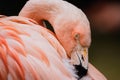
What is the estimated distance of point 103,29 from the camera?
455 cm

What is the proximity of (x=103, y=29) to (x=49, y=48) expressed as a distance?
9.81 feet

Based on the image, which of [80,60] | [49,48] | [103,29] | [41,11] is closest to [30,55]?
[49,48]

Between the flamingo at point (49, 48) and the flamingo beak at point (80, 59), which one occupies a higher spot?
the flamingo at point (49, 48)

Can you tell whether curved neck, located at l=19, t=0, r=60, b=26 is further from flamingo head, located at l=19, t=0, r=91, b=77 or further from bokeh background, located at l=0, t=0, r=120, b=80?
bokeh background, located at l=0, t=0, r=120, b=80

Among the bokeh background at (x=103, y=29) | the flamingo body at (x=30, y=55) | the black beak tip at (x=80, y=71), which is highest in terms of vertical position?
the flamingo body at (x=30, y=55)

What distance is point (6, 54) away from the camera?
1542 mm

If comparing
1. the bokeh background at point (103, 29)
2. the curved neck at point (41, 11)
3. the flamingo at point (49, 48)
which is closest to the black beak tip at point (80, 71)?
the flamingo at point (49, 48)

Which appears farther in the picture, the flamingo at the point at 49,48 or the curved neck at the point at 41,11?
the curved neck at the point at 41,11

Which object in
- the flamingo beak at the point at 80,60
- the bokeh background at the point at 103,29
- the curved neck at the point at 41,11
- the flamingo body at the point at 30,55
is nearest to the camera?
the flamingo body at the point at 30,55

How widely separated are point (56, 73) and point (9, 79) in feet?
0.54

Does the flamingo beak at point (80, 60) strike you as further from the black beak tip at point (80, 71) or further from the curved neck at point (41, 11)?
the curved neck at point (41, 11)

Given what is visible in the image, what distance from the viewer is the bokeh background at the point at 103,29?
13.2 ft

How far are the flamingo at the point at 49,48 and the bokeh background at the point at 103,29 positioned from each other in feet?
6.93

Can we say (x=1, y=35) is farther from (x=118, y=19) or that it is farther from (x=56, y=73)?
(x=118, y=19)
